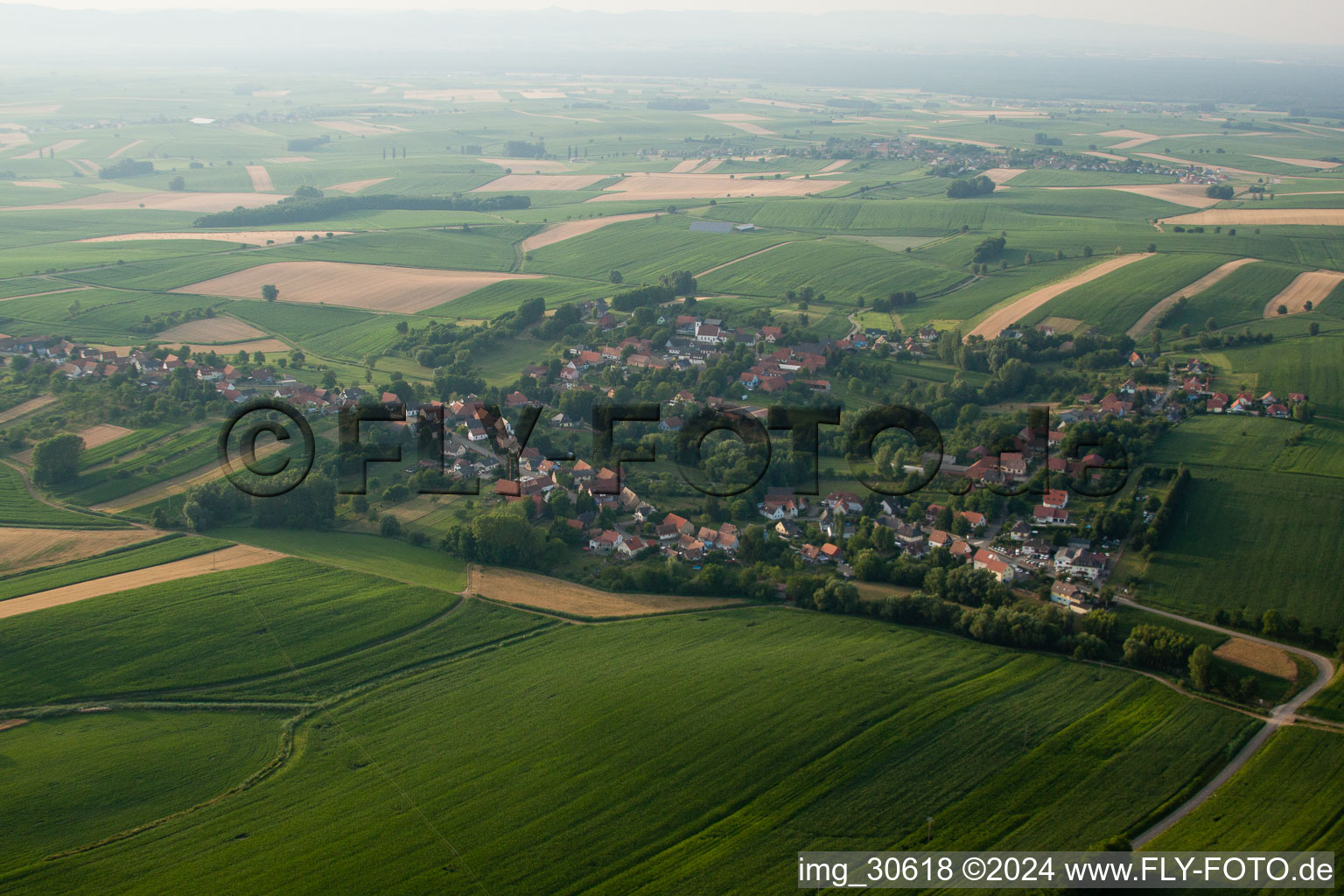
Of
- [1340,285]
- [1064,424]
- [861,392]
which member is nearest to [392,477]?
[861,392]

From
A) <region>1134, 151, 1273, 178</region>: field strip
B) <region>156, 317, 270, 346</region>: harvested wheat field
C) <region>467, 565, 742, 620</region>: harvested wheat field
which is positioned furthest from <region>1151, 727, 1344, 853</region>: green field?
<region>1134, 151, 1273, 178</region>: field strip

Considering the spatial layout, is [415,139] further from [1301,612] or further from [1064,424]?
[1301,612]

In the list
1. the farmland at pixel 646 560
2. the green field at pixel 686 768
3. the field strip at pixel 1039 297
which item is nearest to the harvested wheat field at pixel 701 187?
the farmland at pixel 646 560

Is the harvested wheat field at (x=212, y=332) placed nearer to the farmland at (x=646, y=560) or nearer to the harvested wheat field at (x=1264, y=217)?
the farmland at (x=646, y=560)

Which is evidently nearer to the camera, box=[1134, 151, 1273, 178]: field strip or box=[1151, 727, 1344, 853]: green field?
box=[1151, 727, 1344, 853]: green field

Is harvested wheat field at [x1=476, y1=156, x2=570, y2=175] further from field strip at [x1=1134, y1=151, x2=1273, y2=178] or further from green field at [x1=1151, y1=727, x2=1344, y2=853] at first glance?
green field at [x1=1151, y1=727, x2=1344, y2=853]

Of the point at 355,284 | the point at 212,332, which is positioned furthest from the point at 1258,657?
the point at 355,284
